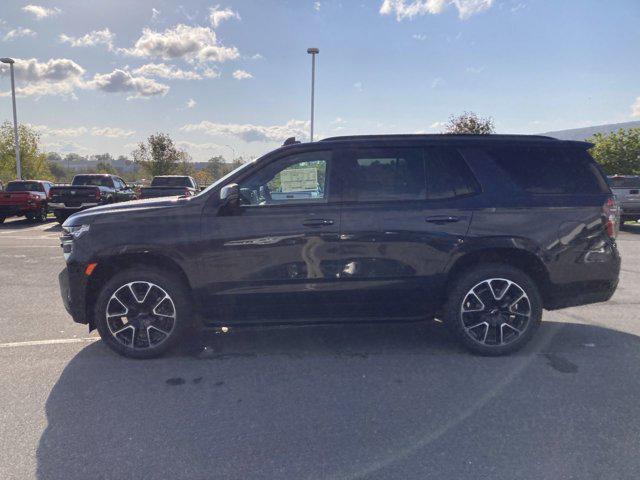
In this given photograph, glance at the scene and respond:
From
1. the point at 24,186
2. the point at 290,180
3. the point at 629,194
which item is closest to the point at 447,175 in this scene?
the point at 290,180

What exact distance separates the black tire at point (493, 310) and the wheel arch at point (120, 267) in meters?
2.48

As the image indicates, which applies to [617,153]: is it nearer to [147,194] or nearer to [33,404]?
[147,194]

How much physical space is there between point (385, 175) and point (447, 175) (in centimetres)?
58

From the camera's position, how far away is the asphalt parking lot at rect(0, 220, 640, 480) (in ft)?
8.78

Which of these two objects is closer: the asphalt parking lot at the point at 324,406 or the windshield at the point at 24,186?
the asphalt parking lot at the point at 324,406

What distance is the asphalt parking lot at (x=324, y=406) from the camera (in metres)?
2.68

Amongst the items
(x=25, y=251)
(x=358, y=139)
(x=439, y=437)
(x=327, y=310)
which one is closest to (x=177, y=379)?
(x=327, y=310)

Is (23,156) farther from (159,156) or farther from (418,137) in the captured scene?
(418,137)

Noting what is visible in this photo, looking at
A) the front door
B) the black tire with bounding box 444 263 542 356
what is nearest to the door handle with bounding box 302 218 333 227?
the front door

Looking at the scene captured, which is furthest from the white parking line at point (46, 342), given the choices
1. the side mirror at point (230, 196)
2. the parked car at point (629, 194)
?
the parked car at point (629, 194)

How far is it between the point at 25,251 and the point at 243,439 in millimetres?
10010

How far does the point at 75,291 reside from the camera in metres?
4.16

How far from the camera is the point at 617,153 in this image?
26641 millimetres

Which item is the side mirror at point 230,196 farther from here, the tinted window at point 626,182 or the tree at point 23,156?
the tree at point 23,156
